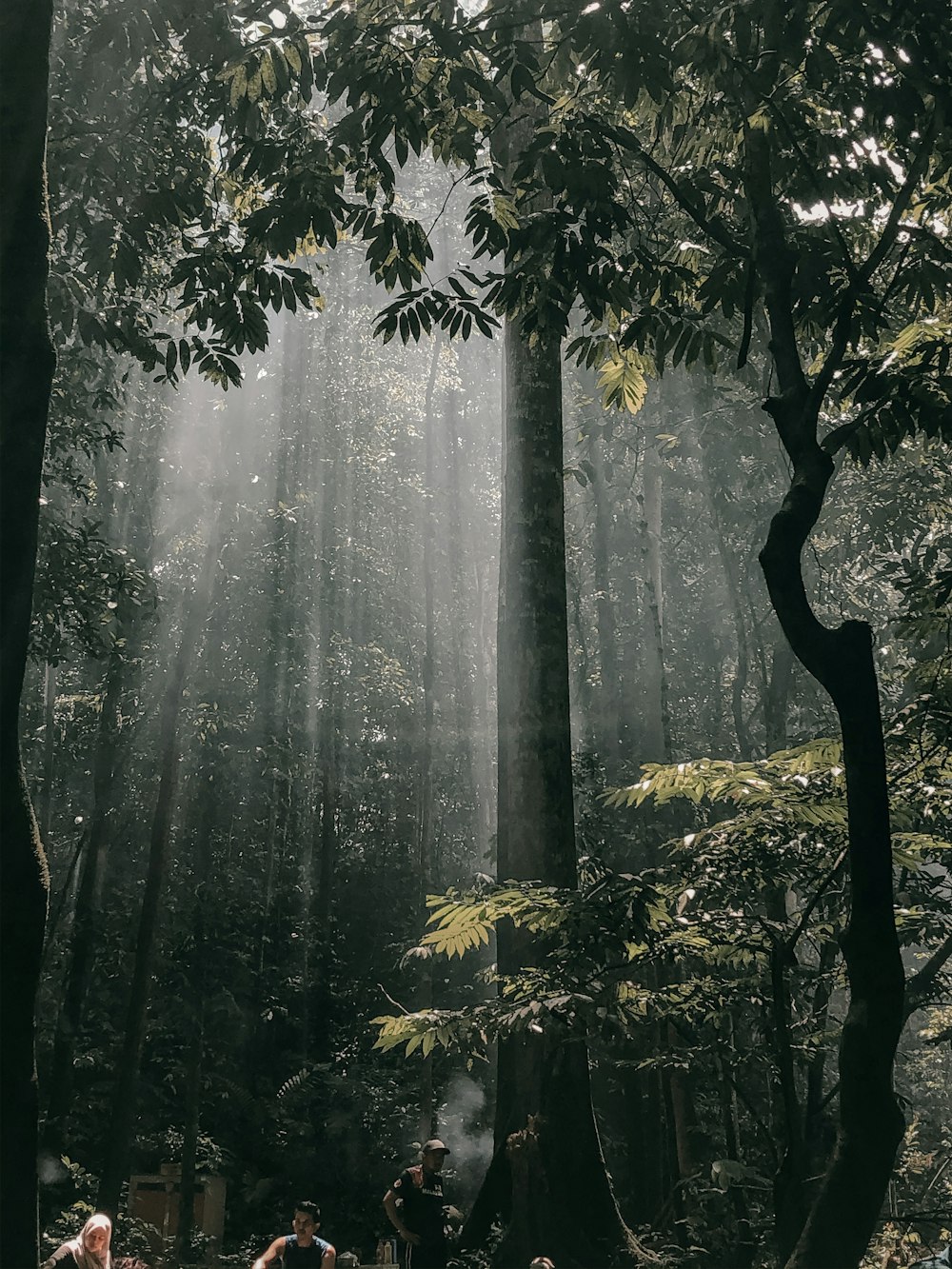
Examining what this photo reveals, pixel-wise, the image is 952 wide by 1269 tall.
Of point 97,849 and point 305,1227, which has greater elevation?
point 97,849

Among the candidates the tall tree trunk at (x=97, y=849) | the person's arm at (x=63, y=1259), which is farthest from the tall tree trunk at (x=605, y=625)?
the person's arm at (x=63, y=1259)

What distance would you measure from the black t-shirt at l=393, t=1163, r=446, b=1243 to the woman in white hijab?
2000 mm

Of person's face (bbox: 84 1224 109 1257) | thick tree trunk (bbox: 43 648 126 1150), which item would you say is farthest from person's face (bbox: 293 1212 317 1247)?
thick tree trunk (bbox: 43 648 126 1150)

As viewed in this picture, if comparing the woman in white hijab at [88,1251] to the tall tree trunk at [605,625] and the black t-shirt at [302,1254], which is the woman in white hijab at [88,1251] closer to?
the black t-shirt at [302,1254]

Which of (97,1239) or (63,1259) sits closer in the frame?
(63,1259)

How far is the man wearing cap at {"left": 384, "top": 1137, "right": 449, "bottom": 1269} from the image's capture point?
716cm

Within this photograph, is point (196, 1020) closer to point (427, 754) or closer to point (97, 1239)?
point (427, 754)

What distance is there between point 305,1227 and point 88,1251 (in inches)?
67.0

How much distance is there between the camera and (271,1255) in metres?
6.77

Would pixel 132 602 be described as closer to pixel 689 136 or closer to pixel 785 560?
pixel 689 136

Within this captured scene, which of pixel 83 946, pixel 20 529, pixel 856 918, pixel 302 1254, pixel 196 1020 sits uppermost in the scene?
pixel 20 529

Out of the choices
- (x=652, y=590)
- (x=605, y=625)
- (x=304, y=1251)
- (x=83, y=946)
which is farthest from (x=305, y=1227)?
(x=605, y=625)

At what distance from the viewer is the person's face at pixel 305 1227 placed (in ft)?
23.2

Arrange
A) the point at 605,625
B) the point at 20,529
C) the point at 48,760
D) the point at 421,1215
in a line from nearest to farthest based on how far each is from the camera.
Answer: the point at 20,529
the point at 421,1215
the point at 48,760
the point at 605,625
